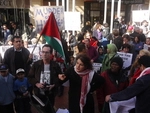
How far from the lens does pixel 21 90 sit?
4684 mm

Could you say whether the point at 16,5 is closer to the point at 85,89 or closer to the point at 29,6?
the point at 29,6

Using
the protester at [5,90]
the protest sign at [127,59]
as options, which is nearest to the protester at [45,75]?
the protester at [5,90]

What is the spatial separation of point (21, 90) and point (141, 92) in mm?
2571

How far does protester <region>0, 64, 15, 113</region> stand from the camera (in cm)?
439

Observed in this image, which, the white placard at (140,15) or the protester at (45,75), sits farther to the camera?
the white placard at (140,15)

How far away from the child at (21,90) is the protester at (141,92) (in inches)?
87.7

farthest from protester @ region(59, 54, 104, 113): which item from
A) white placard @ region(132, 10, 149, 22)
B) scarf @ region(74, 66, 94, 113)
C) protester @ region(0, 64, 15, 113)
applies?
white placard @ region(132, 10, 149, 22)

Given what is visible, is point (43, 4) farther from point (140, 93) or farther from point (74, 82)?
point (140, 93)

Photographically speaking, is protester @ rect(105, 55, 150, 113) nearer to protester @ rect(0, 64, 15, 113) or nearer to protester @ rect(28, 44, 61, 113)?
protester @ rect(28, 44, 61, 113)

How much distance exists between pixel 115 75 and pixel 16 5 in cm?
1400

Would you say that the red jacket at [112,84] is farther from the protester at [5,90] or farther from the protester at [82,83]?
the protester at [5,90]

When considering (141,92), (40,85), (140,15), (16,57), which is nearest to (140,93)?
(141,92)

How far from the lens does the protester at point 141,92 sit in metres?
2.78

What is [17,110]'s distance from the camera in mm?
4934
